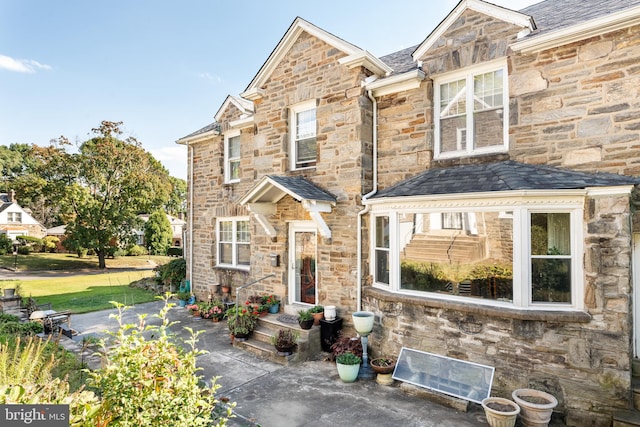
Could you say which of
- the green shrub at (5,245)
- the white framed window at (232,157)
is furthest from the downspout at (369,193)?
the green shrub at (5,245)

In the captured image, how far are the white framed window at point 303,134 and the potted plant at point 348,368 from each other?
4.97 meters

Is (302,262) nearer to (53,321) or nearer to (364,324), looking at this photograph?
(364,324)

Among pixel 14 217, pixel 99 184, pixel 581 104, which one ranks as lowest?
pixel 14 217

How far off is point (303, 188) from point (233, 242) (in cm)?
487

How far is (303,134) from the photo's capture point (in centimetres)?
954

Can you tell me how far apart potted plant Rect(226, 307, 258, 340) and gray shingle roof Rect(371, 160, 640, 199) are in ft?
14.6

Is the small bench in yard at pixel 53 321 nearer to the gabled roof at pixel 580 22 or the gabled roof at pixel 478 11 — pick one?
the gabled roof at pixel 478 11

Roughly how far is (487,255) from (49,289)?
2005 centimetres

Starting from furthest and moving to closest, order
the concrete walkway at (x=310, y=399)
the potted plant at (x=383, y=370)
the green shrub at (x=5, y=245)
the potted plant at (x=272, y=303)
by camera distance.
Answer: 1. the green shrub at (x=5, y=245)
2. the potted plant at (x=272, y=303)
3. the potted plant at (x=383, y=370)
4. the concrete walkway at (x=310, y=399)

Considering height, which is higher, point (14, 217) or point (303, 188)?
point (303, 188)

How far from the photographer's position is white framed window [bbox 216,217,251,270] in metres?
11.8

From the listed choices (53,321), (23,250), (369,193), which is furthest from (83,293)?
(23,250)

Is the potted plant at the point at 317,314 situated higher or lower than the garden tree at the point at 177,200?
lower

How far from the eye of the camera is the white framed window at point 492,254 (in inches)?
224
